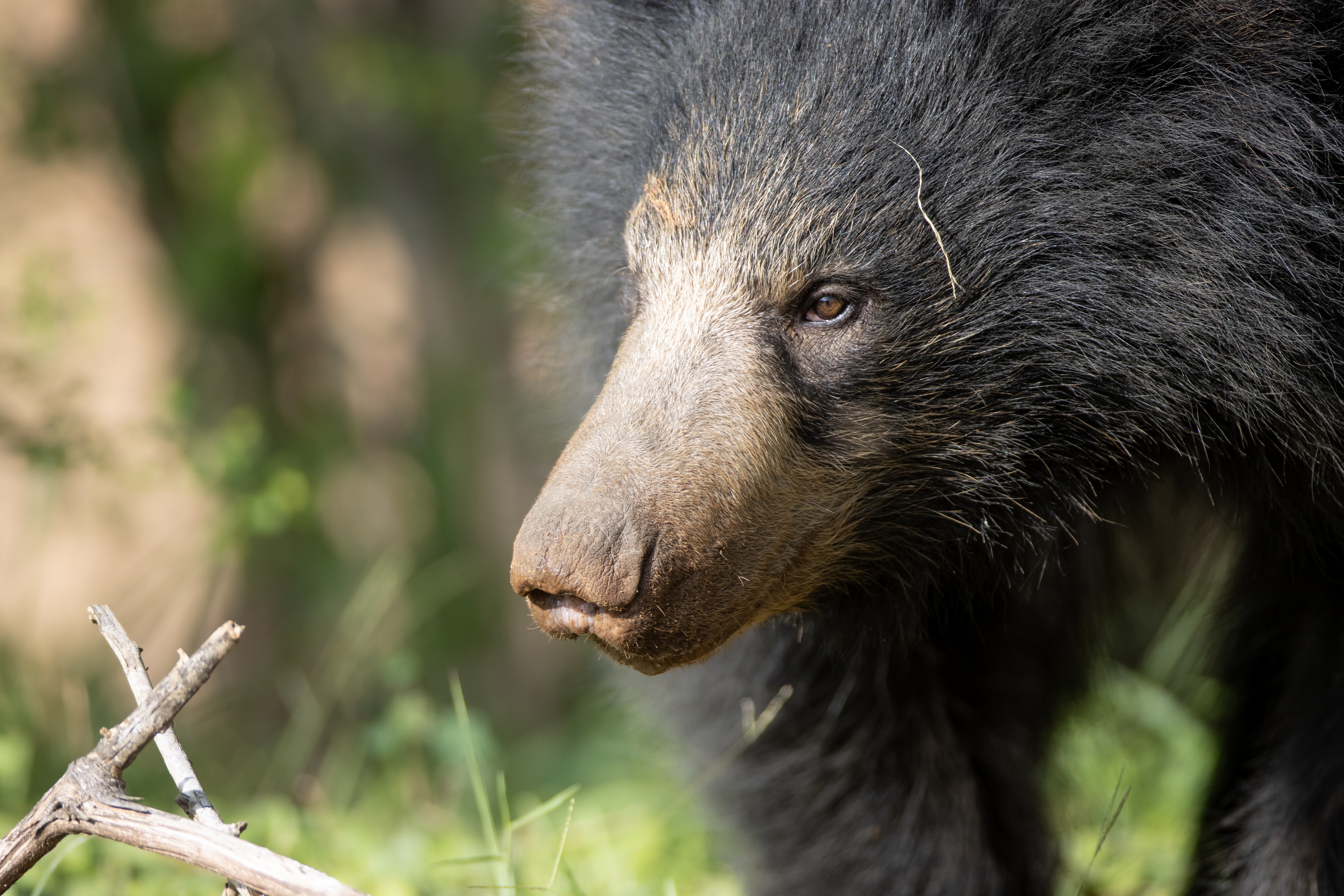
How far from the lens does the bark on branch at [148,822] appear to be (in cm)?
176

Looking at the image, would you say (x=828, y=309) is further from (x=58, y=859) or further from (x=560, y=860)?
(x=58, y=859)

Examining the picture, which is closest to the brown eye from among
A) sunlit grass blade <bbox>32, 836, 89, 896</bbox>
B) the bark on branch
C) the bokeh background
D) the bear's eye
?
the bear's eye

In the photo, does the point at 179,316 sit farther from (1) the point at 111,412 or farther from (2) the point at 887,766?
(2) the point at 887,766

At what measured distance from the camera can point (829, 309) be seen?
97.3 inches

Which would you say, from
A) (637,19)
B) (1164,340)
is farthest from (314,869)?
(637,19)

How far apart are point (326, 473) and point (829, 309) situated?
460 cm

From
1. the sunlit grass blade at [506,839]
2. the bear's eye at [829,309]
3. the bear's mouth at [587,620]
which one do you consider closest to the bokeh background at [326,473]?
the sunlit grass blade at [506,839]

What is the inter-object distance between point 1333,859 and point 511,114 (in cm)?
263

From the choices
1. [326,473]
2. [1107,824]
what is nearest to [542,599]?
[1107,824]

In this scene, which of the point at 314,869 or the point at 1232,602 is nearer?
the point at 314,869

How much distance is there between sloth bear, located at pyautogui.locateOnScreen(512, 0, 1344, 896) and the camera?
2311 mm

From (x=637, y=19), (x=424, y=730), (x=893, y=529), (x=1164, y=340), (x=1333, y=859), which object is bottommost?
(x=424, y=730)

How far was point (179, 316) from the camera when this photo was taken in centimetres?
638

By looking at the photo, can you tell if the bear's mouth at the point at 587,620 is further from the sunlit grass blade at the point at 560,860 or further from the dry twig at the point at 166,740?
the dry twig at the point at 166,740
